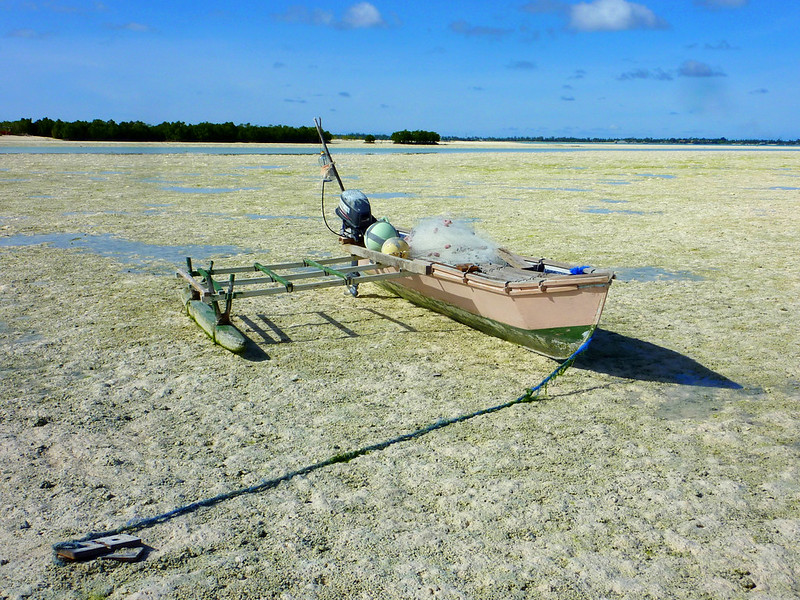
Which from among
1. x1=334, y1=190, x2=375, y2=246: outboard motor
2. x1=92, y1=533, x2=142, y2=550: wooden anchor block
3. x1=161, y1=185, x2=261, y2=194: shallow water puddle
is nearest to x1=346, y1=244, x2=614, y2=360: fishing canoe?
x1=334, y1=190, x2=375, y2=246: outboard motor

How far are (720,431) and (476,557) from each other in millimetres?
2846

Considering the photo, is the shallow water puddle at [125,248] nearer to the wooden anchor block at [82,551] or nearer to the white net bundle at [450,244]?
the white net bundle at [450,244]

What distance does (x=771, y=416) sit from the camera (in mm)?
5613

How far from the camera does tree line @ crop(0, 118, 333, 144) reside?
213ft

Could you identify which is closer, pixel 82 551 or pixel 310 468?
pixel 82 551

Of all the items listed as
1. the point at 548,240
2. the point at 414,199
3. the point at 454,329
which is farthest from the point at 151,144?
the point at 454,329

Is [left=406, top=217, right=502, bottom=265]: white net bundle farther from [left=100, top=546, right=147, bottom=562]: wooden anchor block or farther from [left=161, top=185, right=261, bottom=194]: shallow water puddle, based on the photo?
[left=161, top=185, right=261, bottom=194]: shallow water puddle

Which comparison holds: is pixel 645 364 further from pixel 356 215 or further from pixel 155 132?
pixel 155 132

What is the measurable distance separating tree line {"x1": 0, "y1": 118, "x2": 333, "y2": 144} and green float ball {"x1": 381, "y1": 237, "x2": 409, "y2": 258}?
6689 centimetres

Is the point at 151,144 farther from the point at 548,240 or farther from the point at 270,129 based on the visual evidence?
the point at 548,240

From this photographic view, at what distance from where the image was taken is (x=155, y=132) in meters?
68.8

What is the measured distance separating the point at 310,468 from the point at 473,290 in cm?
325

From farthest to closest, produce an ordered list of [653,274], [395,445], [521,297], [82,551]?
[653,274], [521,297], [395,445], [82,551]

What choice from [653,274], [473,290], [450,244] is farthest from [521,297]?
[653,274]
